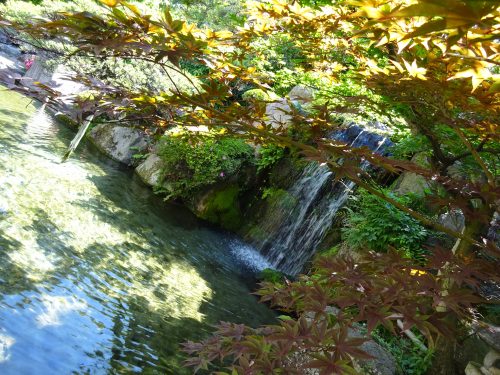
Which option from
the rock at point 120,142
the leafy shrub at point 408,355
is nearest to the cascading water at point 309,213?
the leafy shrub at point 408,355

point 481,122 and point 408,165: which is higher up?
point 481,122

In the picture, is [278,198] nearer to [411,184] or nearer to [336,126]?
[411,184]

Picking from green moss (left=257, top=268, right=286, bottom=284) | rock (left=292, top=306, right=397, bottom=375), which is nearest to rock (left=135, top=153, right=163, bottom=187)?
green moss (left=257, top=268, right=286, bottom=284)

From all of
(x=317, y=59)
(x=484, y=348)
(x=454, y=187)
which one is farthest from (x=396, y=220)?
(x=454, y=187)

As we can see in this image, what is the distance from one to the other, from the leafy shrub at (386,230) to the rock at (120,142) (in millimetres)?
6619

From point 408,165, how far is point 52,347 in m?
3.13

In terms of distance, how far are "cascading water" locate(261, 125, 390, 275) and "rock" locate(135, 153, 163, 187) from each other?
10.5 ft

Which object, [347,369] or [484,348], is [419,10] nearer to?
[347,369]

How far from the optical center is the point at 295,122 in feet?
8.55

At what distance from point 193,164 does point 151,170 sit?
1323 mm

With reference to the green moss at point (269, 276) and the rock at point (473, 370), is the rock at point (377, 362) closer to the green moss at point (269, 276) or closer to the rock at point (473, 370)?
the rock at point (473, 370)

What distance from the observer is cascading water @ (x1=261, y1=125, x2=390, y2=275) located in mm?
8484

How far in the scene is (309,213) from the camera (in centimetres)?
902

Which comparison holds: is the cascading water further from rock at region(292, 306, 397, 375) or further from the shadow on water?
the shadow on water
